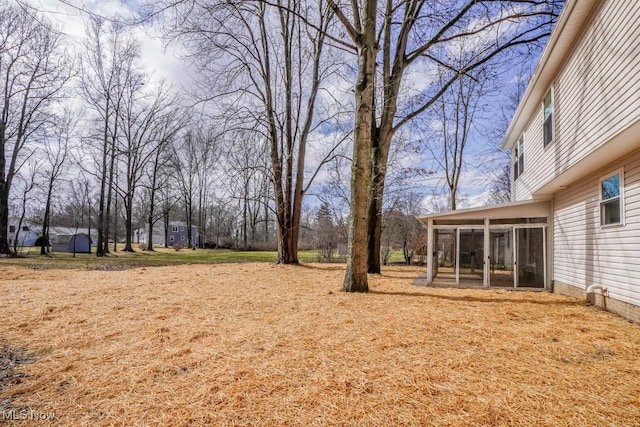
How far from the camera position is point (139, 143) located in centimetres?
2306

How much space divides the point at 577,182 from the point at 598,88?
2.47m

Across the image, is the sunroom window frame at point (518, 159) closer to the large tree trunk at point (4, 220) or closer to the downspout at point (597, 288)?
the downspout at point (597, 288)

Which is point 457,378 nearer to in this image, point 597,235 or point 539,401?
point 539,401

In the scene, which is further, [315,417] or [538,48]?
[538,48]

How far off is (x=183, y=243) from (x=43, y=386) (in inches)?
1767

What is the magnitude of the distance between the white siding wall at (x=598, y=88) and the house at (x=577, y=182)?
0.06ft

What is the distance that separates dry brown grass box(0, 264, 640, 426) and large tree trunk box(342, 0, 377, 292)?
1.18 meters

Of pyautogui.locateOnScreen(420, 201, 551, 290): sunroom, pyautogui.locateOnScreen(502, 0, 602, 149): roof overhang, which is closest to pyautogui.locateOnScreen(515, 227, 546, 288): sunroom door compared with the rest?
pyautogui.locateOnScreen(420, 201, 551, 290): sunroom

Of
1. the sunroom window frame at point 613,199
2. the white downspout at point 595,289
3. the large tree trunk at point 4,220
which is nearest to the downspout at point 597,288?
the white downspout at point 595,289

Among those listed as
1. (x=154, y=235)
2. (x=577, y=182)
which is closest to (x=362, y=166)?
(x=577, y=182)

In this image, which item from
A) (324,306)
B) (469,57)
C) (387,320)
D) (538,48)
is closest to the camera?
(387,320)

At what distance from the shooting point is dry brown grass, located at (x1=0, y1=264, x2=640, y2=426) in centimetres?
214

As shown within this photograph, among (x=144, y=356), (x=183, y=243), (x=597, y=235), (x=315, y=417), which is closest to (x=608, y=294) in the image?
(x=597, y=235)

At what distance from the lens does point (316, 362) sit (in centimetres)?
294
